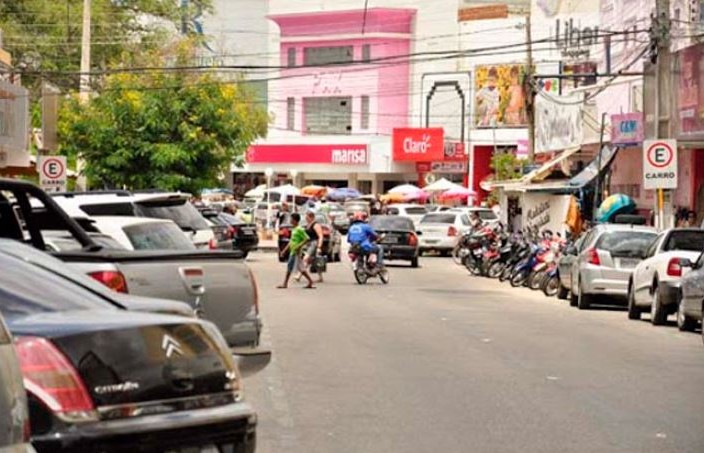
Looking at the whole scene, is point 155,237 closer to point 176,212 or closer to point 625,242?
point 176,212

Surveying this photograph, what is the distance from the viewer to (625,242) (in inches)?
1096

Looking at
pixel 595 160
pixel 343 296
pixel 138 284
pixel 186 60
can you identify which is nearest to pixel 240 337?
pixel 138 284

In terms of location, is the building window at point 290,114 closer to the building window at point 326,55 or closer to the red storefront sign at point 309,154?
the red storefront sign at point 309,154

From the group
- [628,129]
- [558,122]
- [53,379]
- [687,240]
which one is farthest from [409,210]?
[53,379]

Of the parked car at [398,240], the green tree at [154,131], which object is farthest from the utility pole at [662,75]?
the green tree at [154,131]

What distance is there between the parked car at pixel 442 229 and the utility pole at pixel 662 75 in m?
19.9

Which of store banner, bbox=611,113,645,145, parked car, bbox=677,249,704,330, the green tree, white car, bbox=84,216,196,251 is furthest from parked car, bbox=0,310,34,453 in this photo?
the green tree

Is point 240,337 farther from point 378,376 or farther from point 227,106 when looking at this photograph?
point 227,106

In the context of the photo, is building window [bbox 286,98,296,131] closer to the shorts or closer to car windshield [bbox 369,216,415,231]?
car windshield [bbox 369,216,415,231]

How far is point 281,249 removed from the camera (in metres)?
46.3

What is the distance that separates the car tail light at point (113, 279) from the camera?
1043 centimetres

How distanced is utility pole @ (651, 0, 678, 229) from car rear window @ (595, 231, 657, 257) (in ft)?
10.3

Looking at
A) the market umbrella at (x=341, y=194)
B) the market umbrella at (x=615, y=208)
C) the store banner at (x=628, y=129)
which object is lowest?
the market umbrella at (x=615, y=208)

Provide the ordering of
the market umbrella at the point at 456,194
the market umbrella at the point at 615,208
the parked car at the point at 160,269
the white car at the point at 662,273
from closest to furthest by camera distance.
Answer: the parked car at the point at 160,269 < the white car at the point at 662,273 < the market umbrella at the point at 615,208 < the market umbrella at the point at 456,194
